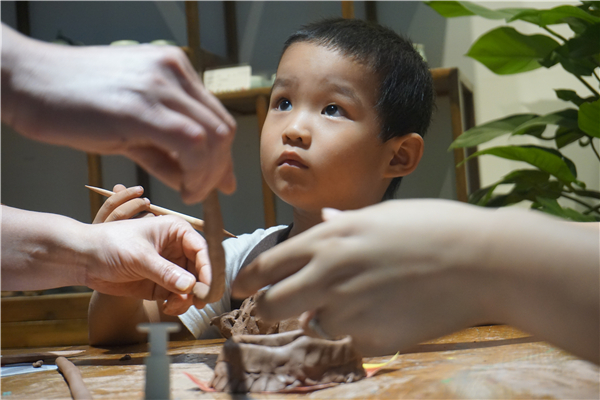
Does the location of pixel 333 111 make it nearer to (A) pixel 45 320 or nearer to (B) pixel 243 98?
(B) pixel 243 98

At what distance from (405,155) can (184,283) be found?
0.64 meters

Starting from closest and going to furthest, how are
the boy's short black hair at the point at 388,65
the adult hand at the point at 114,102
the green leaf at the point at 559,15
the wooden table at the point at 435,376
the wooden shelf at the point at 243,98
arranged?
the adult hand at the point at 114,102 < the wooden table at the point at 435,376 < the boy's short black hair at the point at 388,65 < the green leaf at the point at 559,15 < the wooden shelf at the point at 243,98

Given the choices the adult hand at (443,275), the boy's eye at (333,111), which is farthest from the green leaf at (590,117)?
the adult hand at (443,275)

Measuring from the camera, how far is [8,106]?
0.47 m

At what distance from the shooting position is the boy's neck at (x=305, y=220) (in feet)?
3.99

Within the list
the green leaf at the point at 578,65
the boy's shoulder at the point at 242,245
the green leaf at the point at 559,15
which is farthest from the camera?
the green leaf at the point at 578,65

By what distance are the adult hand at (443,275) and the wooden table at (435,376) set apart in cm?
12

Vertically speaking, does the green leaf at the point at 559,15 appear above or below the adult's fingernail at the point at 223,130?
above

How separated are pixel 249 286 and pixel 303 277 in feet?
0.31

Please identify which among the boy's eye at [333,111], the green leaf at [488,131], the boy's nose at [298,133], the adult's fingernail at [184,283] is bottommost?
the adult's fingernail at [184,283]

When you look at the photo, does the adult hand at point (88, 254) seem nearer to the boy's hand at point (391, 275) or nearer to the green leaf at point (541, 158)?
the boy's hand at point (391, 275)

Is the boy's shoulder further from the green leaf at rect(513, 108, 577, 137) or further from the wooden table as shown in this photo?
the green leaf at rect(513, 108, 577, 137)

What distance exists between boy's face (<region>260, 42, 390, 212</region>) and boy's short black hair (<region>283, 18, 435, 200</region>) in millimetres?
26

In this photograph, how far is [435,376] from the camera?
0.65 m
